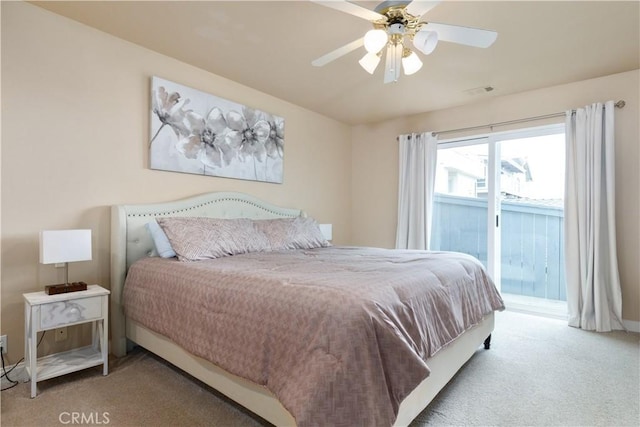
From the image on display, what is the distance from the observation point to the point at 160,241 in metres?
2.47

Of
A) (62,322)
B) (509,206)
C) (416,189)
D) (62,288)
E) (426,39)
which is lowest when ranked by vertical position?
(62,322)

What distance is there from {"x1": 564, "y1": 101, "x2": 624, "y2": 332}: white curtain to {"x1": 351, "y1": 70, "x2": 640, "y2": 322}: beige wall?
0.14 meters

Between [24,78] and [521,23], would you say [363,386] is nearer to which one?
[521,23]

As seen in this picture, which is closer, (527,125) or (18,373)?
(18,373)

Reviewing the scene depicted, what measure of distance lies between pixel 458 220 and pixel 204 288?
3.56m

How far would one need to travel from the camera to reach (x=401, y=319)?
1399 mm

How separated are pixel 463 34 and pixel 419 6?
33cm

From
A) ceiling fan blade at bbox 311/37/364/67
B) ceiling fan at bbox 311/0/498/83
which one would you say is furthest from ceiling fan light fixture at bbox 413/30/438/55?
ceiling fan blade at bbox 311/37/364/67

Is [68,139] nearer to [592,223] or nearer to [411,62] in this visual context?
[411,62]

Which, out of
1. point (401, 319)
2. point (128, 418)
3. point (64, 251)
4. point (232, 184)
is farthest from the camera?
point (232, 184)

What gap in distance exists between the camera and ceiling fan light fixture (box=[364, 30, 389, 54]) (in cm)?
186

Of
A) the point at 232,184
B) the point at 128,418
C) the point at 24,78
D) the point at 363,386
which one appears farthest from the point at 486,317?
the point at 24,78

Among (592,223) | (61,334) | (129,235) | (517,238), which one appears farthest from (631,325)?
(61,334)

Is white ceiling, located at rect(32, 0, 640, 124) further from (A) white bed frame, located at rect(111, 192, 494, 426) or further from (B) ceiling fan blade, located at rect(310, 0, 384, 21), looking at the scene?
(A) white bed frame, located at rect(111, 192, 494, 426)
